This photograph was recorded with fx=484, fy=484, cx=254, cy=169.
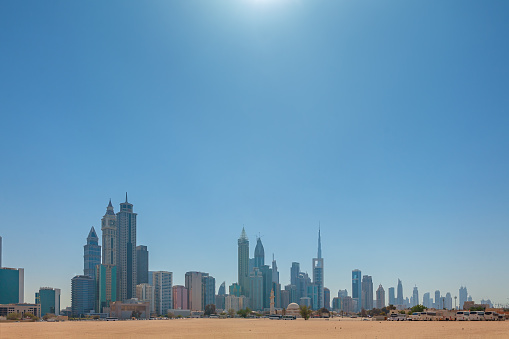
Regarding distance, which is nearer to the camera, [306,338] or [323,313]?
[306,338]

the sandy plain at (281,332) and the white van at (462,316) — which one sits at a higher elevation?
the sandy plain at (281,332)

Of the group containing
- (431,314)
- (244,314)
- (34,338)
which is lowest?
(244,314)

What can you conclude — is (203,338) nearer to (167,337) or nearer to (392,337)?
(167,337)

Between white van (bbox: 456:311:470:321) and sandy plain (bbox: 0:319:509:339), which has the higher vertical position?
sandy plain (bbox: 0:319:509:339)

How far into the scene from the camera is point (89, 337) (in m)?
70.5

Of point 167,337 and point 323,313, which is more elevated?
point 167,337

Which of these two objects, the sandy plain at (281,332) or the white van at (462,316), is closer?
the sandy plain at (281,332)

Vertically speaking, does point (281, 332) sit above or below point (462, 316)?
above

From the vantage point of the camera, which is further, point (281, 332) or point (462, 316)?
point (462, 316)

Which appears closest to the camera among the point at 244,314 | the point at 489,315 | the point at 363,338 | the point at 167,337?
the point at 363,338

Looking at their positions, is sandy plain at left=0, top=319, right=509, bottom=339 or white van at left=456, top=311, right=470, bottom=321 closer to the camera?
sandy plain at left=0, top=319, right=509, bottom=339

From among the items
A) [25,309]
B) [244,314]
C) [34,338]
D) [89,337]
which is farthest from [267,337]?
[25,309]

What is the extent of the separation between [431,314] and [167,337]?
257 feet

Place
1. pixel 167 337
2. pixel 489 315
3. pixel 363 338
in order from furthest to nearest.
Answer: pixel 489 315 → pixel 167 337 → pixel 363 338
